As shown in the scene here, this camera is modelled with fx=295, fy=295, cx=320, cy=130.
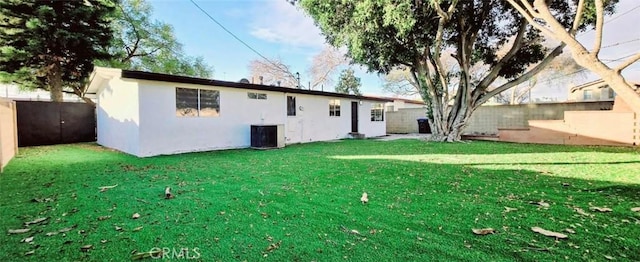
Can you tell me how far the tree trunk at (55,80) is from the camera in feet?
42.6

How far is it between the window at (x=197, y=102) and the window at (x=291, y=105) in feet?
10.3

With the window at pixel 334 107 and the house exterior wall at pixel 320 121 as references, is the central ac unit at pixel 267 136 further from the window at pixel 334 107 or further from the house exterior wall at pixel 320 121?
the window at pixel 334 107

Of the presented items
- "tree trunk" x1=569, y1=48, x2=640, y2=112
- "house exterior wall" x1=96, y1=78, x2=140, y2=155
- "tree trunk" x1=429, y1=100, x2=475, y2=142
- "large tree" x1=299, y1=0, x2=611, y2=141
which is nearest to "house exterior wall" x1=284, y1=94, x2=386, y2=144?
"large tree" x1=299, y1=0, x2=611, y2=141

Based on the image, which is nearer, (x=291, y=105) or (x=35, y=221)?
(x=35, y=221)

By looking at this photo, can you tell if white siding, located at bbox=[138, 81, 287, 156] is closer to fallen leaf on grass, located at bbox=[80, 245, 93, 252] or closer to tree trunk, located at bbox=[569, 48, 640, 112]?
fallen leaf on grass, located at bbox=[80, 245, 93, 252]

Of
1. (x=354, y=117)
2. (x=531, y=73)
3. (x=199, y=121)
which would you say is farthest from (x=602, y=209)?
(x=354, y=117)

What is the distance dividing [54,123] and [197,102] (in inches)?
246

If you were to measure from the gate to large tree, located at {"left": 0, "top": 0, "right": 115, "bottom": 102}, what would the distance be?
3118mm

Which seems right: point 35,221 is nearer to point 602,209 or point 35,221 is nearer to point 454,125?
point 602,209

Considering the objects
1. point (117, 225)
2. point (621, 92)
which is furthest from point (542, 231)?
point (117, 225)

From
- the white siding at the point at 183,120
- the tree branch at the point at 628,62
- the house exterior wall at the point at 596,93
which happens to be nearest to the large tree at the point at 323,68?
the white siding at the point at 183,120

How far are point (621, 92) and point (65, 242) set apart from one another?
5.35m

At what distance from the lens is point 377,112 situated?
16500 mm

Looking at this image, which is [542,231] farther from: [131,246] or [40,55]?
[40,55]
